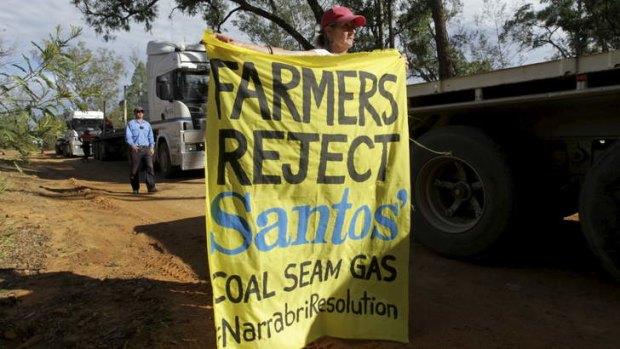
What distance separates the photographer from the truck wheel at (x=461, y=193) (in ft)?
13.7

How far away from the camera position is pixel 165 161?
13250 millimetres

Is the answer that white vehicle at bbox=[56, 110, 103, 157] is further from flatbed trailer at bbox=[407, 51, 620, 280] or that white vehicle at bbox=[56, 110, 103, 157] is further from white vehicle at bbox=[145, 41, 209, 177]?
flatbed trailer at bbox=[407, 51, 620, 280]

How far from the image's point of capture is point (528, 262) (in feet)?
15.0

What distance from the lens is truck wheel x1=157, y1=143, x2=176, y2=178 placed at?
514 inches

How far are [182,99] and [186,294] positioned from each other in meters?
8.96

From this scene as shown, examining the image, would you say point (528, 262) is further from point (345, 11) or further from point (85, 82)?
point (85, 82)

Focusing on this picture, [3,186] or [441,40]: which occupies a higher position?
[441,40]

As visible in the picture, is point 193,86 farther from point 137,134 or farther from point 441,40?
point 441,40

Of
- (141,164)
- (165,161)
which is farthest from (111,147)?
(141,164)

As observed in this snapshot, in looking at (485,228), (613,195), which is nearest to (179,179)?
(485,228)

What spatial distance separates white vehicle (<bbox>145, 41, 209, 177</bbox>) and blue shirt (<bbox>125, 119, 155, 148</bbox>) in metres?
1.70

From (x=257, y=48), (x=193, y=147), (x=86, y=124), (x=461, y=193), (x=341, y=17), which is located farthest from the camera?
(x=86, y=124)

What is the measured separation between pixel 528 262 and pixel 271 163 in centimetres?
309

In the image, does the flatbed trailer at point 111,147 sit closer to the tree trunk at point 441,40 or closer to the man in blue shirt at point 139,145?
the man in blue shirt at point 139,145
